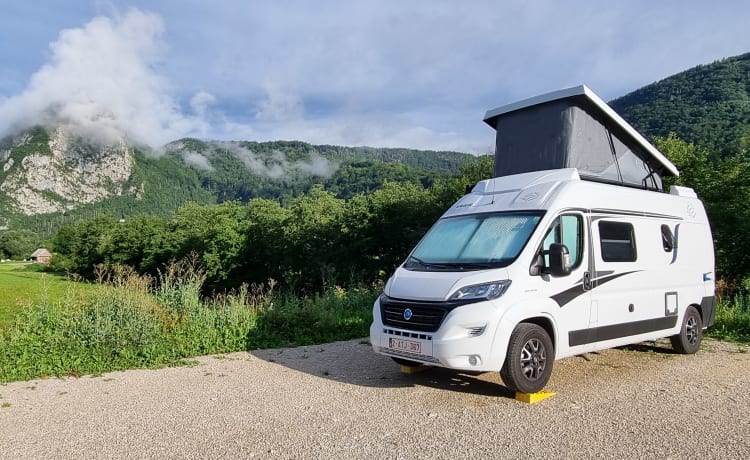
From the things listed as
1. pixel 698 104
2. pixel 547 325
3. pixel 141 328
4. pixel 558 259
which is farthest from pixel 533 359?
pixel 698 104

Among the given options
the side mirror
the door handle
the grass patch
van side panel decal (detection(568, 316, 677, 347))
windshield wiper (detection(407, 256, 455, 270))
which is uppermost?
the side mirror

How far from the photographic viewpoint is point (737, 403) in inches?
231

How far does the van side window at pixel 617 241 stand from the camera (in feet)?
22.7

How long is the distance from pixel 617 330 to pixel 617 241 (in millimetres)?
1193

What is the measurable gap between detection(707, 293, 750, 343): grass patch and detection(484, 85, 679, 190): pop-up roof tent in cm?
353

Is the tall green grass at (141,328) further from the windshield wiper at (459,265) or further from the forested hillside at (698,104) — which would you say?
the forested hillside at (698,104)

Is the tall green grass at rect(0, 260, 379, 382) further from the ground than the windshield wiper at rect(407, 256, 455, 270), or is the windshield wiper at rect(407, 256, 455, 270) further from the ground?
the windshield wiper at rect(407, 256, 455, 270)

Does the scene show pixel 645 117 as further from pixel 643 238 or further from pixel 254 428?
pixel 254 428

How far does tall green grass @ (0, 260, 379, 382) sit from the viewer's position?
7.80 metres

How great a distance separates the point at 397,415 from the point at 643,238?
4544 mm

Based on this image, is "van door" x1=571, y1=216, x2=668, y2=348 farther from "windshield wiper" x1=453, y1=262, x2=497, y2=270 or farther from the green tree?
the green tree

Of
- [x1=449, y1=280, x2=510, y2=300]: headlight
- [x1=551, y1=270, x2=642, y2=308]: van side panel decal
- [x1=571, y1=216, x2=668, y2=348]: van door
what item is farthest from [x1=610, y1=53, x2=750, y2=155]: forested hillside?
[x1=449, y1=280, x2=510, y2=300]: headlight

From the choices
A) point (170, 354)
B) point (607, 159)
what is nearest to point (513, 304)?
point (607, 159)

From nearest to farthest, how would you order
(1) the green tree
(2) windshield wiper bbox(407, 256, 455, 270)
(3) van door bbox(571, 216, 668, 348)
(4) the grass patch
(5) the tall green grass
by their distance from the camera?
1. (2) windshield wiper bbox(407, 256, 455, 270)
2. (3) van door bbox(571, 216, 668, 348)
3. (5) the tall green grass
4. (4) the grass patch
5. (1) the green tree
